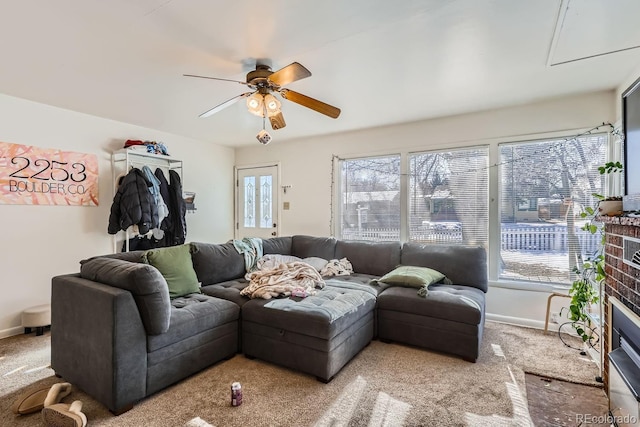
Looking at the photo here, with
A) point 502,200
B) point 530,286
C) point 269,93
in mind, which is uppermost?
point 269,93

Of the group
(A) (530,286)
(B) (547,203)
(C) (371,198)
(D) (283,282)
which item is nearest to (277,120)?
(D) (283,282)

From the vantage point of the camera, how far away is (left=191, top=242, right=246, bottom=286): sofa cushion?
9.57 ft

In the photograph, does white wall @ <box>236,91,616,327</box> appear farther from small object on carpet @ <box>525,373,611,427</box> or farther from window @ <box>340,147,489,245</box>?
small object on carpet @ <box>525,373,611,427</box>

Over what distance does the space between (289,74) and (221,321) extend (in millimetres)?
1835

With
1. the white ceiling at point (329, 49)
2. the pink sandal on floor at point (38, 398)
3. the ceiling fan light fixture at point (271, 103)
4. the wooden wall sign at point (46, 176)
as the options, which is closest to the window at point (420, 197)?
the white ceiling at point (329, 49)

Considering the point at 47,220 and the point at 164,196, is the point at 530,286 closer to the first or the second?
the point at 164,196

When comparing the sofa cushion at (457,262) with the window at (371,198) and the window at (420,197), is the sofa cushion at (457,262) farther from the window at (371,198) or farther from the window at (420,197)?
the window at (371,198)

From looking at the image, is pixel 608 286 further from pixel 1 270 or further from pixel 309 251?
pixel 1 270

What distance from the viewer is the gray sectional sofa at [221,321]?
5.93 ft

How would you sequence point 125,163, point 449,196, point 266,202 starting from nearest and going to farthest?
point 449,196, point 125,163, point 266,202

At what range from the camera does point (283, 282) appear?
107 inches

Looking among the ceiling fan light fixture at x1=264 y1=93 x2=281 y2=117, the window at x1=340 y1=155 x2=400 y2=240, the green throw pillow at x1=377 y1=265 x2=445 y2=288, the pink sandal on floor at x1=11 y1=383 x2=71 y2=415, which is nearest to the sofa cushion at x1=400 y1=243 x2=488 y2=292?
the green throw pillow at x1=377 y1=265 x2=445 y2=288

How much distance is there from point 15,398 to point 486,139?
4.46 metres

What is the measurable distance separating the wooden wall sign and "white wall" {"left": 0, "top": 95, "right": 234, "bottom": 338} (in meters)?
0.07
